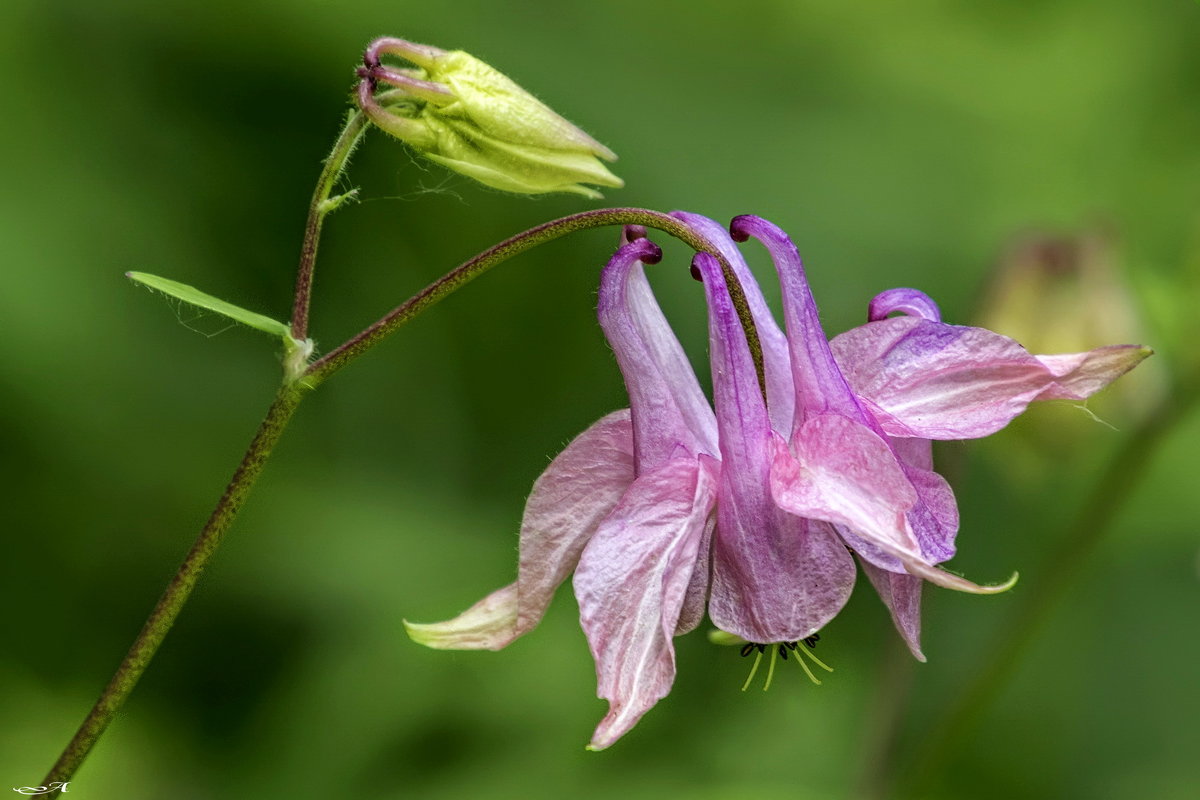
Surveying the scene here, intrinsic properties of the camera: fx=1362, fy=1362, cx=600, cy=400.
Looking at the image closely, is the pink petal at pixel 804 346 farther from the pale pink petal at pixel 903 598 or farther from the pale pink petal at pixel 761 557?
the pale pink petal at pixel 903 598

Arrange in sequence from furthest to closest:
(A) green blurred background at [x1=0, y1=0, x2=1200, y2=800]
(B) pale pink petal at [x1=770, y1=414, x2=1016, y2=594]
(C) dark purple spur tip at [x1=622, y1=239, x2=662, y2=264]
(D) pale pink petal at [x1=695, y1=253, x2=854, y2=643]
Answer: (A) green blurred background at [x1=0, y1=0, x2=1200, y2=800] → (C) dark purple spur tip at [x1=622, y1=239, x2=662, y2=264] → (D) pale pink petal at [x1=695, y1=253, x2=854, y2=643] → (B) pale pink petal at [x1=770, y1=414, x2=1016, y2=594]

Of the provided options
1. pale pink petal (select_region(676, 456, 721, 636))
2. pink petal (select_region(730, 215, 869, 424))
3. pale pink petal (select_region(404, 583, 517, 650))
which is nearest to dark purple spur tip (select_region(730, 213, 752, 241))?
pink petal (select_region(730, 215, 869, 424))

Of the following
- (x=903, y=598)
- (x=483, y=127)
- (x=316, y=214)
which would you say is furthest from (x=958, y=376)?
(x=316, y=214)

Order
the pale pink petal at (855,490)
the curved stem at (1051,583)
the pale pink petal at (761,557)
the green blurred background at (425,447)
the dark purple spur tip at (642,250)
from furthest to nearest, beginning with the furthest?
the green blurred background at (425,447), the curved stem at (1051,583), the dark purple spur tip at (642,250), the pale pink petal at (761,557), the pale pink petal at (855,490)

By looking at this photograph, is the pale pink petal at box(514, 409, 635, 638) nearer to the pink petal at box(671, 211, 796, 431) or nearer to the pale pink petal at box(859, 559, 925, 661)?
the pink petal at box(671, 211, 796, 431)

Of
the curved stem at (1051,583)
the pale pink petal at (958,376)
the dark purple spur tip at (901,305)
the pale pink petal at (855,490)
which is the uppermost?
the dark purple spur tip at (901,305)

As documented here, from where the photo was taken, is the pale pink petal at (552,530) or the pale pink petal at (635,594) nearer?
the pale pink petal at (635,594)

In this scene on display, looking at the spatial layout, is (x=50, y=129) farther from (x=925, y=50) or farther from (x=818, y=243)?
(x=925, y=50)

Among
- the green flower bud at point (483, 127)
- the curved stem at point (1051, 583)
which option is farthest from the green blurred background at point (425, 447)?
the green flower bud at point (483, 127)
